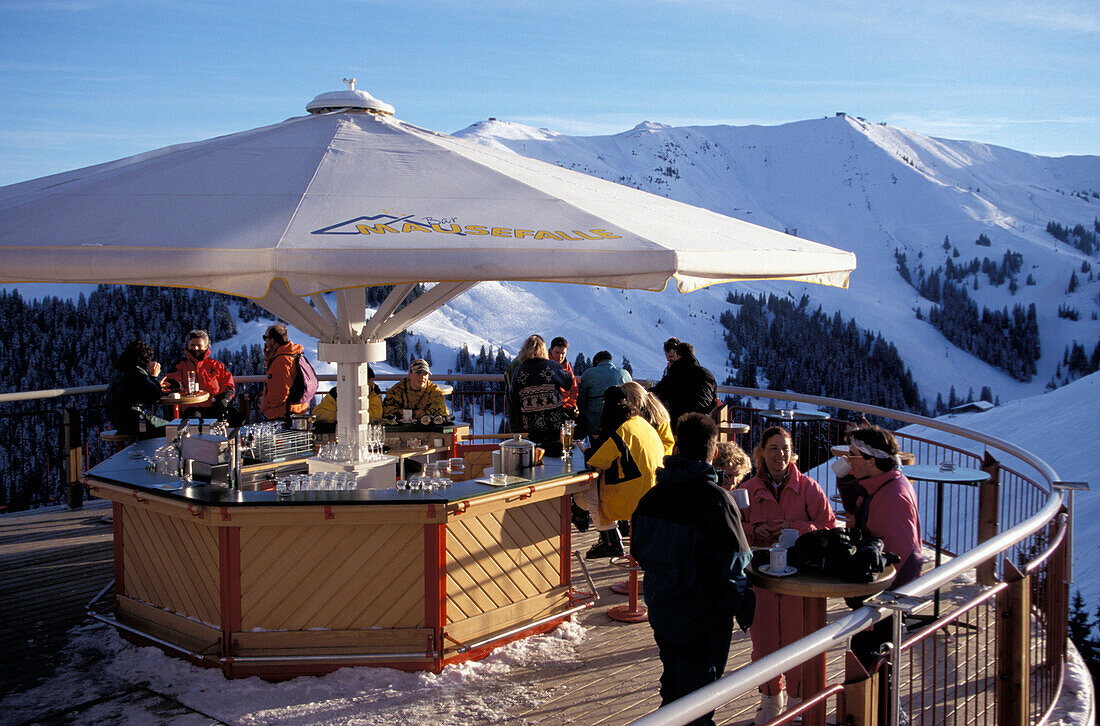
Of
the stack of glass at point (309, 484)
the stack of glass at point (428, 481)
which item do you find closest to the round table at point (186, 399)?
the stack of glass at point (309, 484)

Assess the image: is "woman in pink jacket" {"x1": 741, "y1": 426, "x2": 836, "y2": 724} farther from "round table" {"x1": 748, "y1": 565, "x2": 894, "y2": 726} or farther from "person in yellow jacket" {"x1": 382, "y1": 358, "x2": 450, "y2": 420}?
"person in yellow jacket" {"x1": 382, "y1": 358, "x2": 450, "y2": 420}

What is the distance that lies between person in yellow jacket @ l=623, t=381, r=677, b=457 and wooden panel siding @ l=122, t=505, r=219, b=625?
2.89 metres

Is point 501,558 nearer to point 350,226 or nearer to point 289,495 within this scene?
point 289,495

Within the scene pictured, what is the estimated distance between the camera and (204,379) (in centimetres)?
922

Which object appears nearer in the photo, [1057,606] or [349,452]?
[1057,606]

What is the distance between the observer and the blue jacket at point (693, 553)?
3.73 m

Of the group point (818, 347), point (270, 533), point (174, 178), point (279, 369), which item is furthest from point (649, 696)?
point (818, 347)

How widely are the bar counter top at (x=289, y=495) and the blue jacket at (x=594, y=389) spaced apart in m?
2.06

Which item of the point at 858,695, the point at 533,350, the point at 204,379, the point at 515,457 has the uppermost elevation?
the point at 533,350

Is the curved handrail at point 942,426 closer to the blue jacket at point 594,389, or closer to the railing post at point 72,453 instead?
the blue jacket at point 594,389

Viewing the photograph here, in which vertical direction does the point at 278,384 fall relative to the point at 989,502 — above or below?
above

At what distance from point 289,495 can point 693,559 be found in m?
2.62

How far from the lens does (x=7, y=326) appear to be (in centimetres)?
6675

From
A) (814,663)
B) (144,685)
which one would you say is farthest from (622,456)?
(144,685)
